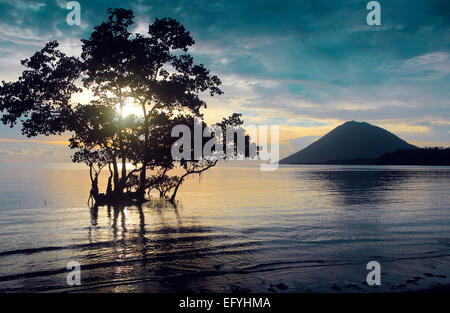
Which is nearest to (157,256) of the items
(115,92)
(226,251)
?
(226,251)

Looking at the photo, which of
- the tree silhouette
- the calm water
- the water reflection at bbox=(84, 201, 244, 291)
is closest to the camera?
the calm water

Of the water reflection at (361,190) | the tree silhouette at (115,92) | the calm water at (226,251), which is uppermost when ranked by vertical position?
the tree silhouette at (115,92)

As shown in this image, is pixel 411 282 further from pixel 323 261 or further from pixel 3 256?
pixel 3 256

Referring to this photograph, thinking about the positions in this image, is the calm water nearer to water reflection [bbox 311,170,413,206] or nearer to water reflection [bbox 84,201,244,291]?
water reflection [bbox 84,201,244,291]

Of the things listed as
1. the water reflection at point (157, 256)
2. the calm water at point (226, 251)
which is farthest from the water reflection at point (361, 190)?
the water reflection at point (157, 256)

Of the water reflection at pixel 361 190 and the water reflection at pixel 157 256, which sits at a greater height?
the water reflection at pixel 157 256

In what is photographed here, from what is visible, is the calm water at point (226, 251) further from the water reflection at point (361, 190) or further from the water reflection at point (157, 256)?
the water reflection at point (361, 190)

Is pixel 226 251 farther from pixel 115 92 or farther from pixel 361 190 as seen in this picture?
pixel 361 190

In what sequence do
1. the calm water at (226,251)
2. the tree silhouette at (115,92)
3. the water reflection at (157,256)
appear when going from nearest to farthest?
the calm water at (226,251), the water reflection at (157,256), the tree silhouette at (115,92)

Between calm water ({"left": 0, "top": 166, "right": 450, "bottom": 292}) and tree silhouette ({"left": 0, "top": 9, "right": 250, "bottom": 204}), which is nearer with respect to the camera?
calm water ({"left": 0, "top": 166, "right": 450, "bottom": 292})

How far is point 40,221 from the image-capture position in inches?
1166

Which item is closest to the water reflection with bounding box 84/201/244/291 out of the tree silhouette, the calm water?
the calm water

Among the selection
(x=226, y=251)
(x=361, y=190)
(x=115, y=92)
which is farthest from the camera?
(x=361, y=190)
